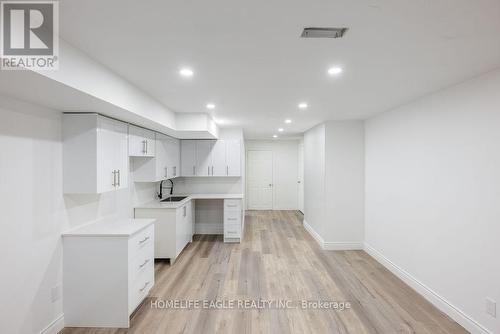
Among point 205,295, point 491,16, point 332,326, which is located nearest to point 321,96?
point 491,16

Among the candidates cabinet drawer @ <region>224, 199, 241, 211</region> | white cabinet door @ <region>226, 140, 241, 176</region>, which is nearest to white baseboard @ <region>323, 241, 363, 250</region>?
cabinet drawer @ <region>224, 199, 241, 211</region>

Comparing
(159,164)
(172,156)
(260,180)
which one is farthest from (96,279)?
(260,180)

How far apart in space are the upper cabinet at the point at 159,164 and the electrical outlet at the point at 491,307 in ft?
13.9

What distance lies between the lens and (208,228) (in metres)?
5.53

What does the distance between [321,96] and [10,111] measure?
3.01m

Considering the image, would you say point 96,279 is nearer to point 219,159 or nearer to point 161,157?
point 161,157

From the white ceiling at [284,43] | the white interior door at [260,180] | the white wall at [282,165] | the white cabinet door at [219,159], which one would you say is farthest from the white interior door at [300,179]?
the white ceiling at [284,43]

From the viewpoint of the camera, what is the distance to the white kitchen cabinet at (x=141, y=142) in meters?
3.13

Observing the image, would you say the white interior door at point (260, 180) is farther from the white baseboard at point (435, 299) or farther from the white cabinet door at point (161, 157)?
the white baseboard at point (435, 299)

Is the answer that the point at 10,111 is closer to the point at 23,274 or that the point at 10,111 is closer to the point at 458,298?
the point at 23,274

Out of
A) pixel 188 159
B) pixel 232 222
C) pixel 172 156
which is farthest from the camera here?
pixel 188 159

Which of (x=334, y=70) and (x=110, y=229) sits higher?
(x=334, y=70)

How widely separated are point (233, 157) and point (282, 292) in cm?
304

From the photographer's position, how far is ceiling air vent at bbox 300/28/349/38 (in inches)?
57.5
